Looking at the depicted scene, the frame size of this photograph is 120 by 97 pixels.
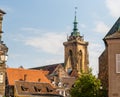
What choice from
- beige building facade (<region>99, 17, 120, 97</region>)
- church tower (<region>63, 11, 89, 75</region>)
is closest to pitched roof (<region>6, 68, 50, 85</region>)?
beige building facade (<region>99, 17, 120, 97</region>)

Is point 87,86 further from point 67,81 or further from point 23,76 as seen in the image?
point 67,81

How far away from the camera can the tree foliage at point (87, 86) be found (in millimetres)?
50622

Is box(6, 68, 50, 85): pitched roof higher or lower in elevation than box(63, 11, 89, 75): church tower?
lower

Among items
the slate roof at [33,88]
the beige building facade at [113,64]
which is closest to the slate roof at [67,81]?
the slate roof at [33,88]

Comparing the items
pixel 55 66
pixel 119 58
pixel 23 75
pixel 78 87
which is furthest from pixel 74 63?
pixel 119 58

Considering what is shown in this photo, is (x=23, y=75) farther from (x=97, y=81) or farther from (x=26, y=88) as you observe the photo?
(x=97, y=81)

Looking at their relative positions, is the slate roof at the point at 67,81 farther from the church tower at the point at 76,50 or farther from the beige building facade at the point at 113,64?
the beige building facade at the point at 113,64

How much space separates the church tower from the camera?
481 feet

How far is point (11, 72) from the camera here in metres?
88.9

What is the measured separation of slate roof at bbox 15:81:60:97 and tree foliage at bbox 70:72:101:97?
101 ft

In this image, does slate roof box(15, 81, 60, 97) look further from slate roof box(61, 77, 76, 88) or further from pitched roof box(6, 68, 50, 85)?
slate roof box(61, 77, 76, 88)

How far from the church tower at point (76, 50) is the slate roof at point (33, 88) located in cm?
5839

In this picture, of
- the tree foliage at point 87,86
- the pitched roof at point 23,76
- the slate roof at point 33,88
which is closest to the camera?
the tree foliage at point 87,86

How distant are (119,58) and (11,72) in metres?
53.5
